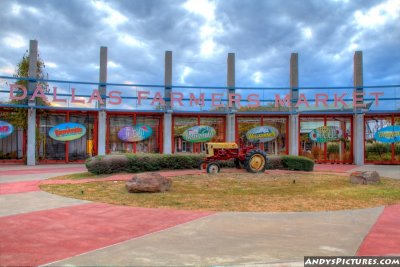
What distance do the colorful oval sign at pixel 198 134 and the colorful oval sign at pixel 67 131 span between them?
742 cm

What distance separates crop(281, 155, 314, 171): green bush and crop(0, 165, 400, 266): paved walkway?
36.4 feet

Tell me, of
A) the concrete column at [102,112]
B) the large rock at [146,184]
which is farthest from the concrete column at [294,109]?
the large rock at [146,184]

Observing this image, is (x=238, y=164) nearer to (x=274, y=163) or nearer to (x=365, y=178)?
(x=274, y=163)

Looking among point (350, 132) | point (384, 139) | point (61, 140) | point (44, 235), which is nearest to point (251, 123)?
point (350, 132)

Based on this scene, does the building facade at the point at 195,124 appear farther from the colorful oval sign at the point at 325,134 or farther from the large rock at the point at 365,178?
the large rock at the point at 365,178

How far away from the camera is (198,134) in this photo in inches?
1147

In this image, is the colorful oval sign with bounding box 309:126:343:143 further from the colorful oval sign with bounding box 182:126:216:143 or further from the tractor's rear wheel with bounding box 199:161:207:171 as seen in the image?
the tractor's rear wheel with bounding box 199:161:207:171

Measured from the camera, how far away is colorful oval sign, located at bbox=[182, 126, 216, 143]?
29062 mm

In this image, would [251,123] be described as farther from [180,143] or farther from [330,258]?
[330,258]

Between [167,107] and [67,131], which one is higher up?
[167,107]

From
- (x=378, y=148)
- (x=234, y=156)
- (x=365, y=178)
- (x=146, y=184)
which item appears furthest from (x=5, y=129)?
(x=378, y=148)

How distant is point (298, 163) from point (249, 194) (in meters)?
9.55

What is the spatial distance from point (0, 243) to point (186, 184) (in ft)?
28.7

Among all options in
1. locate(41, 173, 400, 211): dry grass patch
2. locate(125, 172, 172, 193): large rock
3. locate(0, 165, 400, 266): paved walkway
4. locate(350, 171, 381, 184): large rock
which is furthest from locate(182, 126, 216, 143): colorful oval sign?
locate(0, 165, 400, 266): paved walkway
